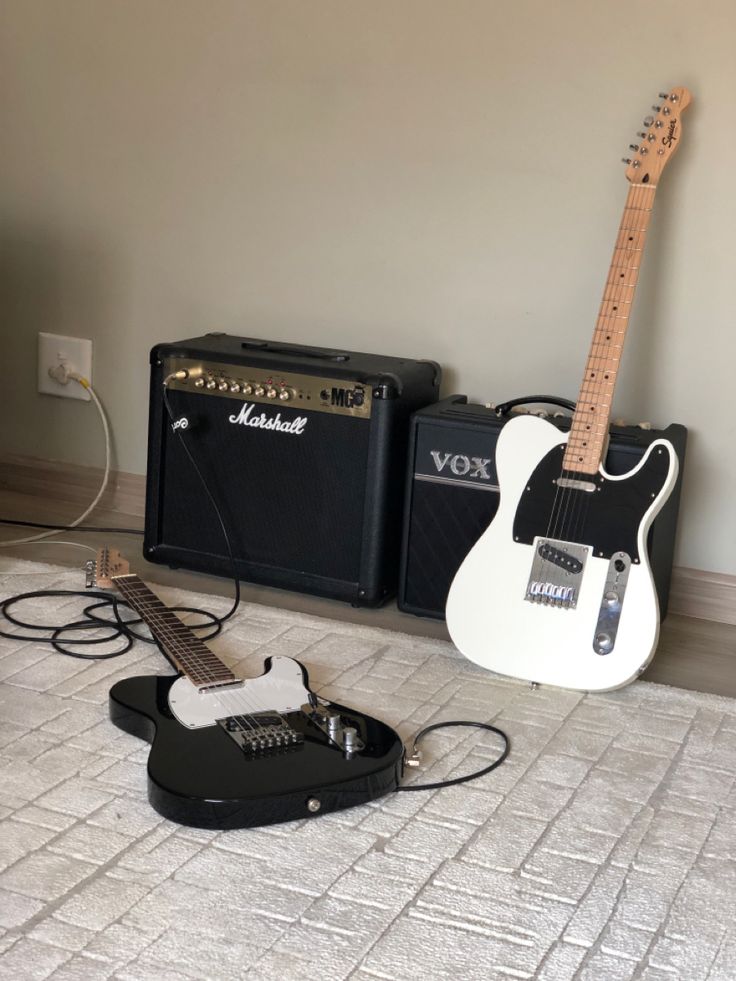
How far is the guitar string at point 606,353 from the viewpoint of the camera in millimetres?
1690

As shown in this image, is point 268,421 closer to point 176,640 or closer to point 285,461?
point 285,461

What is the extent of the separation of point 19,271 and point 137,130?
38 centimetres

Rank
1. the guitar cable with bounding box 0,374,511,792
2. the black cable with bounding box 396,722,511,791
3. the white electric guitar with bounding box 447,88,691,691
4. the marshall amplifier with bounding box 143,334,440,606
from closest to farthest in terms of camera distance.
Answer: the black cable with bounding box 396,722,511,791 → the guitar cable with bounding box 0,374,511,792 → the white electric guitar with bounding box 447,88,691,691 → the marshall amplifier with bounding box 143,334,440,606

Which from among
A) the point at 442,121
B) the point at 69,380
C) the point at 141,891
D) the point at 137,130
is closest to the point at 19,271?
the point at 69,380

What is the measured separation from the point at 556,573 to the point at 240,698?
0.51 metres

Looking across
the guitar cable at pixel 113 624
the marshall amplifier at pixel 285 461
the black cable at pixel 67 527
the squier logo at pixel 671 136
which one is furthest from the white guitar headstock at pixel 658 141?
the black cable at pixel 67 527

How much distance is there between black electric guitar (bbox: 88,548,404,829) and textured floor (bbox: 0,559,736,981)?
3cm

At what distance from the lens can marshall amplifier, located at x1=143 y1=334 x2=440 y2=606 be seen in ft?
6.23

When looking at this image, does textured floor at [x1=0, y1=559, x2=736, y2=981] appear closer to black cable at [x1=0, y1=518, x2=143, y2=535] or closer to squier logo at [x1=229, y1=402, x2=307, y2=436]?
squier logo at [x1=229, y1=402, x2=307, y2=436]

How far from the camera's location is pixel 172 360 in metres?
2.00

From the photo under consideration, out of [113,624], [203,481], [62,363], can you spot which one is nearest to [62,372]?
[62,363]

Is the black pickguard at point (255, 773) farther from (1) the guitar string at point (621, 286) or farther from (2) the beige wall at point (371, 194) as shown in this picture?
(2) the beige wall at point (371, 194)

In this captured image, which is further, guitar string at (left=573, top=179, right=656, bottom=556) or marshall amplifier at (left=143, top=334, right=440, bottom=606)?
marshall amplifier at (left=143, top=334, right=440, bottom=606)

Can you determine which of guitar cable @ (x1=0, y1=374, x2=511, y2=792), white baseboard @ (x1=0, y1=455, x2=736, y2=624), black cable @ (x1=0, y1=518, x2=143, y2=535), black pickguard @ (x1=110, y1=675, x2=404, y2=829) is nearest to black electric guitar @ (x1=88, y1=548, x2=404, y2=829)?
black pickguard @ (x1=110, y1=675, x2=404, y2=829)
